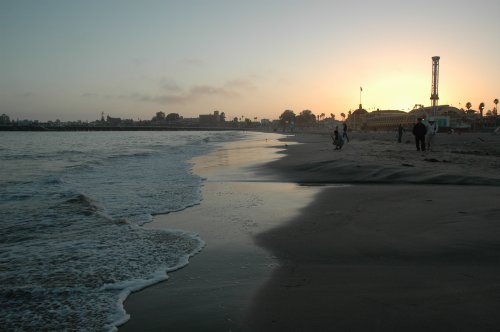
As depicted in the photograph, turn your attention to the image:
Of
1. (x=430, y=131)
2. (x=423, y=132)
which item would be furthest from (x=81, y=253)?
(x=430, y=131)

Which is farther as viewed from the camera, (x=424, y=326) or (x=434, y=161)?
(x=434, y=161)

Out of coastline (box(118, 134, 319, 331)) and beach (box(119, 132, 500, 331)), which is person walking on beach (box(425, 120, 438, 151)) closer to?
beach (box(119, 132, 500, 331))

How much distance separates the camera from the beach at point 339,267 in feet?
9.97

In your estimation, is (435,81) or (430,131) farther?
(435,81)

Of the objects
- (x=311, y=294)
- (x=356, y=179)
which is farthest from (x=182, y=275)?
(x=356, y=179)

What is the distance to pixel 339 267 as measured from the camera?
420 centimetres

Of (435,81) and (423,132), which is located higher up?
(435,81)

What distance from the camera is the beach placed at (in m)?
3.04

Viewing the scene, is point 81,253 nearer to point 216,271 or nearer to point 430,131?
point 216,271

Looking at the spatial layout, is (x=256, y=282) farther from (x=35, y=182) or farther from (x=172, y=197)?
(x=35, y=182)

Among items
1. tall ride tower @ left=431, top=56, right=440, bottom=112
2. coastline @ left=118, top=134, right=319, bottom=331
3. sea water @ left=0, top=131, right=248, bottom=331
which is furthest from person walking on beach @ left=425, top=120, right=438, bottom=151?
tall ride tower @ left=431, top=56, right=440, bottom=112

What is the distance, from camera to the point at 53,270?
14.7 feet

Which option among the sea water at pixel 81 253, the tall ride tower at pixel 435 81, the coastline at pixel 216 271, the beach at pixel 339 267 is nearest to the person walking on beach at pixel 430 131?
the beach at pixel 339 267

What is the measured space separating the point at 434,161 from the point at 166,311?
12601 mm
